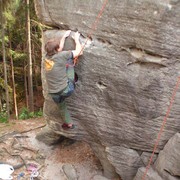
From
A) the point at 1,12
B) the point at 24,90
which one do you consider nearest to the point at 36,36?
the point at 1,12

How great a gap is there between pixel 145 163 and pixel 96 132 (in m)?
1.17

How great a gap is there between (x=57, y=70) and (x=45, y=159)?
3.12 m

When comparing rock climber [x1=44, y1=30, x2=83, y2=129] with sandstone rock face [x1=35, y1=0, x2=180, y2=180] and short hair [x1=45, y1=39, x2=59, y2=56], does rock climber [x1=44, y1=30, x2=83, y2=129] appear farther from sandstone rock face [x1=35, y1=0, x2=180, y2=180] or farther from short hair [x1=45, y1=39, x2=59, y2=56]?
sandstone rock face [x1=35, y1=0, x2=180, y2=180]

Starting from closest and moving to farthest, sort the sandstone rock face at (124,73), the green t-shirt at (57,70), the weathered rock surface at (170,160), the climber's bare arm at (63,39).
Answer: the sandstone rock face at (124,73), the weathered rock surface at (170,160), the green t-shirt at (57,70), the climber's bare arm at (63,39)

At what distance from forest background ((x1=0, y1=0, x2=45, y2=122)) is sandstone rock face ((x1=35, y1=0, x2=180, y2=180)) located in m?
5.43

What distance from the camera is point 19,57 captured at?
→ 15977 millimetres

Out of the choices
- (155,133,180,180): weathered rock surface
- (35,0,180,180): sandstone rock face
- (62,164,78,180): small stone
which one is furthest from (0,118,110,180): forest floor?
(155,133,180,180): weathered rock surface

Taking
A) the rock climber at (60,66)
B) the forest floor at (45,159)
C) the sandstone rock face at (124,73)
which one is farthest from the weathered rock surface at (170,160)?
the rock climber at (60,66)

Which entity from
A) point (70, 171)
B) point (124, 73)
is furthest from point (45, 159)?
point (124, 73)

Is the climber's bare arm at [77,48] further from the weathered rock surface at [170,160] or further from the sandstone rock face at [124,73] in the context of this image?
the weathered rock surface at [170,160]

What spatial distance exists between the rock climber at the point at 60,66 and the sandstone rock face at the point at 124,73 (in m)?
0.25

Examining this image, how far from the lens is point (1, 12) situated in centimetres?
1244

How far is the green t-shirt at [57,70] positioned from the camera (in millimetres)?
Result: 5223

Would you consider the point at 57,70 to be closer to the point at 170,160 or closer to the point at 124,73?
the point at 124,73
